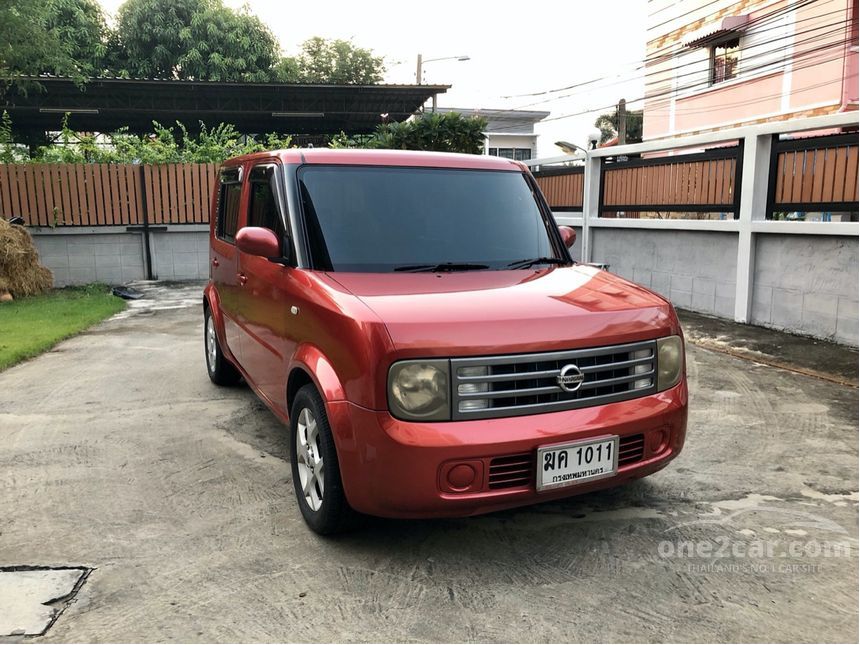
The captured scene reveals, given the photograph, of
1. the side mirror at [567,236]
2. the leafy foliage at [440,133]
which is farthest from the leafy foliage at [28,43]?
the side mirror at [567,236]

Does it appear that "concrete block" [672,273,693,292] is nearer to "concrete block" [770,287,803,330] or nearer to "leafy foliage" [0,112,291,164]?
"concrete block" [770,287,803,330]

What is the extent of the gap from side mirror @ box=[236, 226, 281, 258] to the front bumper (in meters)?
1.07

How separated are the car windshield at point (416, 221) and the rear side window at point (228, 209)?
1242 mm

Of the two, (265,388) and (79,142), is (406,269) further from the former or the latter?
(79,142)

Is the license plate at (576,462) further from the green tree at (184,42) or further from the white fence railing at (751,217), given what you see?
the green tree at (184,42)

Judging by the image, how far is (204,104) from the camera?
2430 cm

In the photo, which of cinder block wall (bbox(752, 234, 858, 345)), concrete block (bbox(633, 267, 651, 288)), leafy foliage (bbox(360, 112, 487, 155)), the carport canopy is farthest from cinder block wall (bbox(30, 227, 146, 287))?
cinder block wall (bbox(752, 234, 858, 345))

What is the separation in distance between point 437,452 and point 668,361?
4.08 feet

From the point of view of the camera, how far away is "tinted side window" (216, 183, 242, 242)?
4.95 meters

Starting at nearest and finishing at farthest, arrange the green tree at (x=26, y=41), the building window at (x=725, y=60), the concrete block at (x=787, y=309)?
the concrete block at (x=787, y=309), the green tree at (x=26, y=41), the building window at (x=725, y=60)

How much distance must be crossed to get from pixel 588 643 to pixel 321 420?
4.55ft

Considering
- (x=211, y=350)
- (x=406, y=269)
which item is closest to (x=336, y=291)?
(x=406, y=269)

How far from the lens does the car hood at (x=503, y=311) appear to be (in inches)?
111

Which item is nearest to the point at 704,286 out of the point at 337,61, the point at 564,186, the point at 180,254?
the point at 564,186
